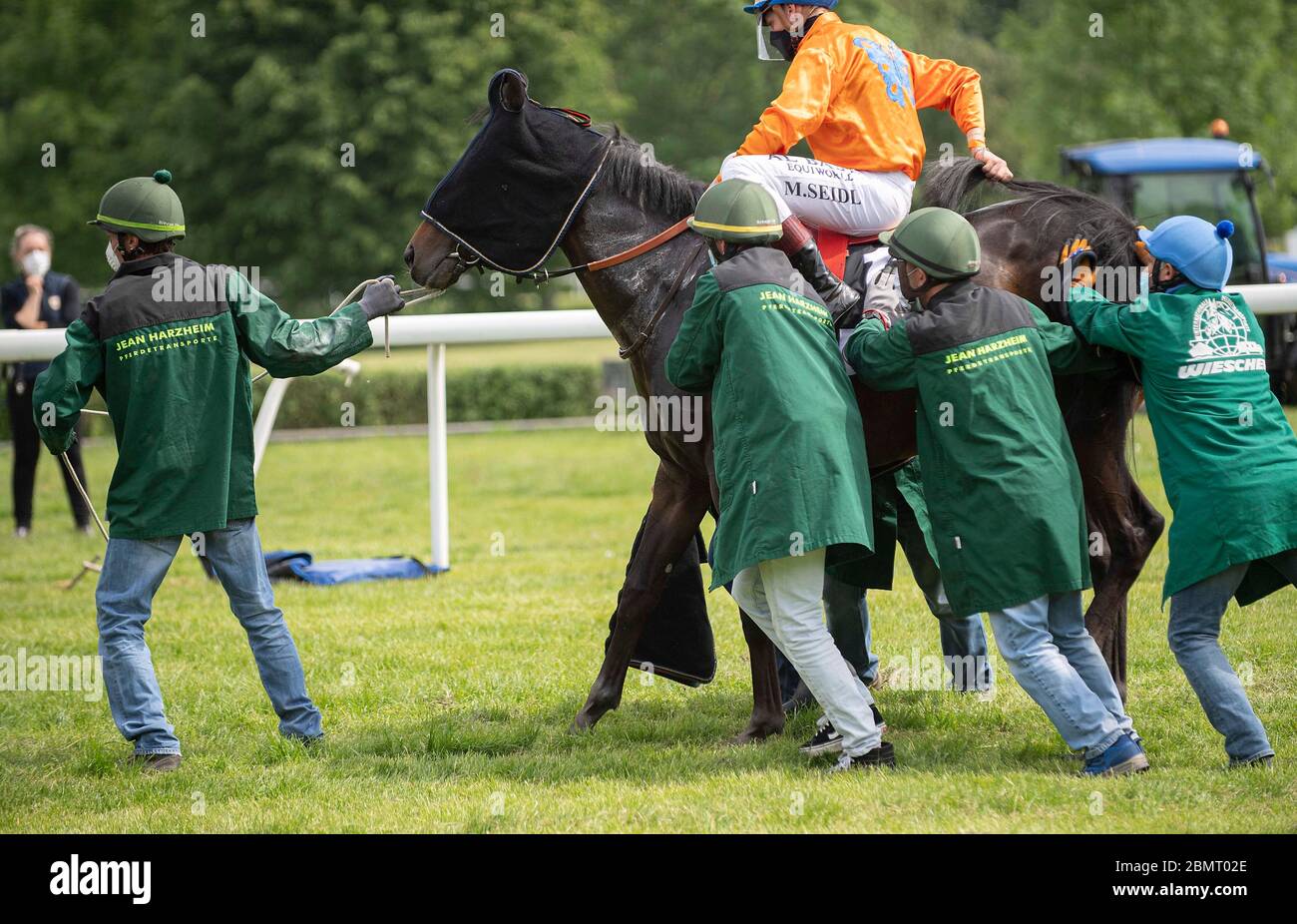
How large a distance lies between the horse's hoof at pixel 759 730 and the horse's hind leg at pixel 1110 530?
45.8 inches

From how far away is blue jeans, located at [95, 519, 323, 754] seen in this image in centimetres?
454

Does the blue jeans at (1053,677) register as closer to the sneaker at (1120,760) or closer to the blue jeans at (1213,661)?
the sneaker at (1120,760)

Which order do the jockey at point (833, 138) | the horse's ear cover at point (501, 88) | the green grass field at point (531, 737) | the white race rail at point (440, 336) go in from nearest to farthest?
the green grass field at point (531, 737) < the jockey at point (833, 138) < the horse's ear cover at point (501, 88) < the white race rail at point (440, 336)

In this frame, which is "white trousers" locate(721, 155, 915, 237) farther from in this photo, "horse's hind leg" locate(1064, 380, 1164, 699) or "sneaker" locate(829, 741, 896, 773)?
"sneaker" locate(829, 741, 896, 773)

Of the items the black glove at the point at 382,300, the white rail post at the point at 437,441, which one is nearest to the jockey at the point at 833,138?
the black glove at the point at 382,300

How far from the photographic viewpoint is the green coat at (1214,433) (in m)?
3.92

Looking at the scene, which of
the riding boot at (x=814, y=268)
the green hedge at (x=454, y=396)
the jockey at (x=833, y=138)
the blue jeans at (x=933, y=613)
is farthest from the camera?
the green hedge at (x=454, y=396)

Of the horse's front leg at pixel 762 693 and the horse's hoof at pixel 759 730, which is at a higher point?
A: the horse's front leg at pixel 762 693

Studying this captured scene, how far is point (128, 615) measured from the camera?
4.56m

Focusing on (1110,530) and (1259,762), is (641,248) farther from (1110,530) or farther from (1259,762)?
(1259,762)

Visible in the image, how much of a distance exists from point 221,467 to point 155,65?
25840 mm

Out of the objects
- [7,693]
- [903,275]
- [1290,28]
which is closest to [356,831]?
[903,275]
